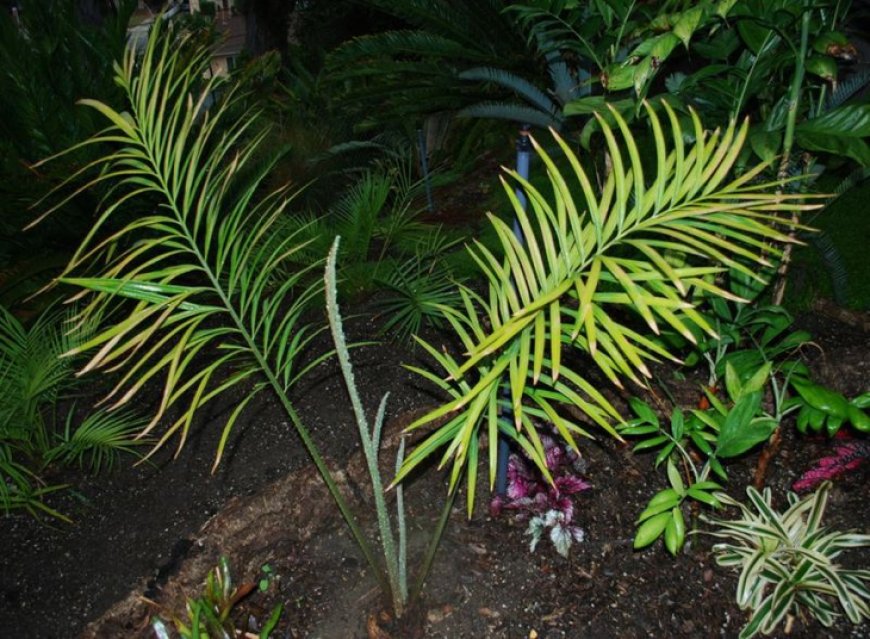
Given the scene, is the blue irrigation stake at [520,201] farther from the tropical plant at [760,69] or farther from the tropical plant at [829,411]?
the tropical plant at [829,411]

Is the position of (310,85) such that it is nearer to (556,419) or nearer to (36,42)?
(36,42)

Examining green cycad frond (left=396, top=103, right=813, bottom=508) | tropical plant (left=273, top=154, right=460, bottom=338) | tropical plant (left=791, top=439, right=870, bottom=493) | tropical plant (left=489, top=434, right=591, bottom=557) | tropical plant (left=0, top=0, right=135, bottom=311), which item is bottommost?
tropical plant (left=791, top=439, right=870, bottom=493)

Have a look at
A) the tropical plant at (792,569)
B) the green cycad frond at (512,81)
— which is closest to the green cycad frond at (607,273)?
the tropical plant at (792,569)

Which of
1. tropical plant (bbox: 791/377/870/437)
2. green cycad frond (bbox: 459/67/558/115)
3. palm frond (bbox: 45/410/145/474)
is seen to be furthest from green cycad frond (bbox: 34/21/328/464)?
green cycad frond (bbox: 459/67/558/115)

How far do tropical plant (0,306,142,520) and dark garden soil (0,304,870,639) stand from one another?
113 millimetres

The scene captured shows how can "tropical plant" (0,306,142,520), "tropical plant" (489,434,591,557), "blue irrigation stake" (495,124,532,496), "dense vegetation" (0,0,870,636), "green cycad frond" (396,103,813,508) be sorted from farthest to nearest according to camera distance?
"tropical plant" (0,306,142,520), "tropical plant" (489,434,591,557), "blue irrigation stake" (495,124,532,496), "dense vegetation" (0,0,870,636), "green cycad frond" (396,103,813,508)

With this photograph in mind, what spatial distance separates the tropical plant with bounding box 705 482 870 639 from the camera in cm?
167

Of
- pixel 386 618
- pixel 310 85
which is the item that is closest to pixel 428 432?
pixel 386 618

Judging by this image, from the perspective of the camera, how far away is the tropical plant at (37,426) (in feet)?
6.93

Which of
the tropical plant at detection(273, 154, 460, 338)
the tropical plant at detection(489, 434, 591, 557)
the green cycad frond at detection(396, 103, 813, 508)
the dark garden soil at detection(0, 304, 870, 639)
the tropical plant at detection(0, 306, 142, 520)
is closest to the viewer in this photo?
the green cycad frond at detection(396, 103, 813, 508)

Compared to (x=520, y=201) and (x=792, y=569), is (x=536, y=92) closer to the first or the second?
(x=520, y=201)

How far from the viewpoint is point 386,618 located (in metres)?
1.83

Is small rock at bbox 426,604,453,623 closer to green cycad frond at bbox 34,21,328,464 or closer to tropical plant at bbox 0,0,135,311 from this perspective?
green cycad frond at bbox 34,21,328,464

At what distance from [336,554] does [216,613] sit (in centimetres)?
41
